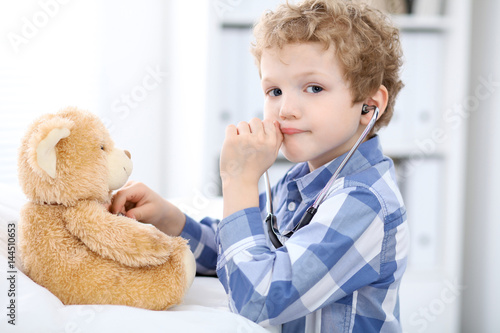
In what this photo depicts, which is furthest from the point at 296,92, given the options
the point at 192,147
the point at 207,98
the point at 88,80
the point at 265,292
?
the point at 88,80

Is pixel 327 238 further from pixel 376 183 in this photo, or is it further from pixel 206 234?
pixel 206 234

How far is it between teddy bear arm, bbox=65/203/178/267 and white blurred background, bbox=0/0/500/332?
0.86 meters

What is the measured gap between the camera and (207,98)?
152cm

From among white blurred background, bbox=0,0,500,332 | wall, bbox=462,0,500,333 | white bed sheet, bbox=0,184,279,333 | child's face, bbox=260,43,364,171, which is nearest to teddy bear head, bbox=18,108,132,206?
white bed sheet, bbox=0,184,279,333

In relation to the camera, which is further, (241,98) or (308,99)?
(241,98)

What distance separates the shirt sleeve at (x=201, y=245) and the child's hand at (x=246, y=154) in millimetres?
221

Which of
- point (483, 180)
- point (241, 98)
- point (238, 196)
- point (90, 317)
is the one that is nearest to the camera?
point (90, 317)

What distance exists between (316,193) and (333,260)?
21 centimetres

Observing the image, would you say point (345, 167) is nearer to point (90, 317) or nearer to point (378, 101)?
point (378, 101)

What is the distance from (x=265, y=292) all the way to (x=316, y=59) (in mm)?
366

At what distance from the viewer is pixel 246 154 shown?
0.75 m

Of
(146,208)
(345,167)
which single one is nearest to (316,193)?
(345,167)

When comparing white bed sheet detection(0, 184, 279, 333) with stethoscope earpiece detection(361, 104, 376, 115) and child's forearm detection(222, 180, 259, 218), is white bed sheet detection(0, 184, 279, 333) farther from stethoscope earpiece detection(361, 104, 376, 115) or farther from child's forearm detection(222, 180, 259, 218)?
stethoscope earpiece detection(361, 104, 376, 115)

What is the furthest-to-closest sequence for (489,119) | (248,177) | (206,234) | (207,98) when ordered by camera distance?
(489,119) < (207,98) < (206,234) < (248,177)
